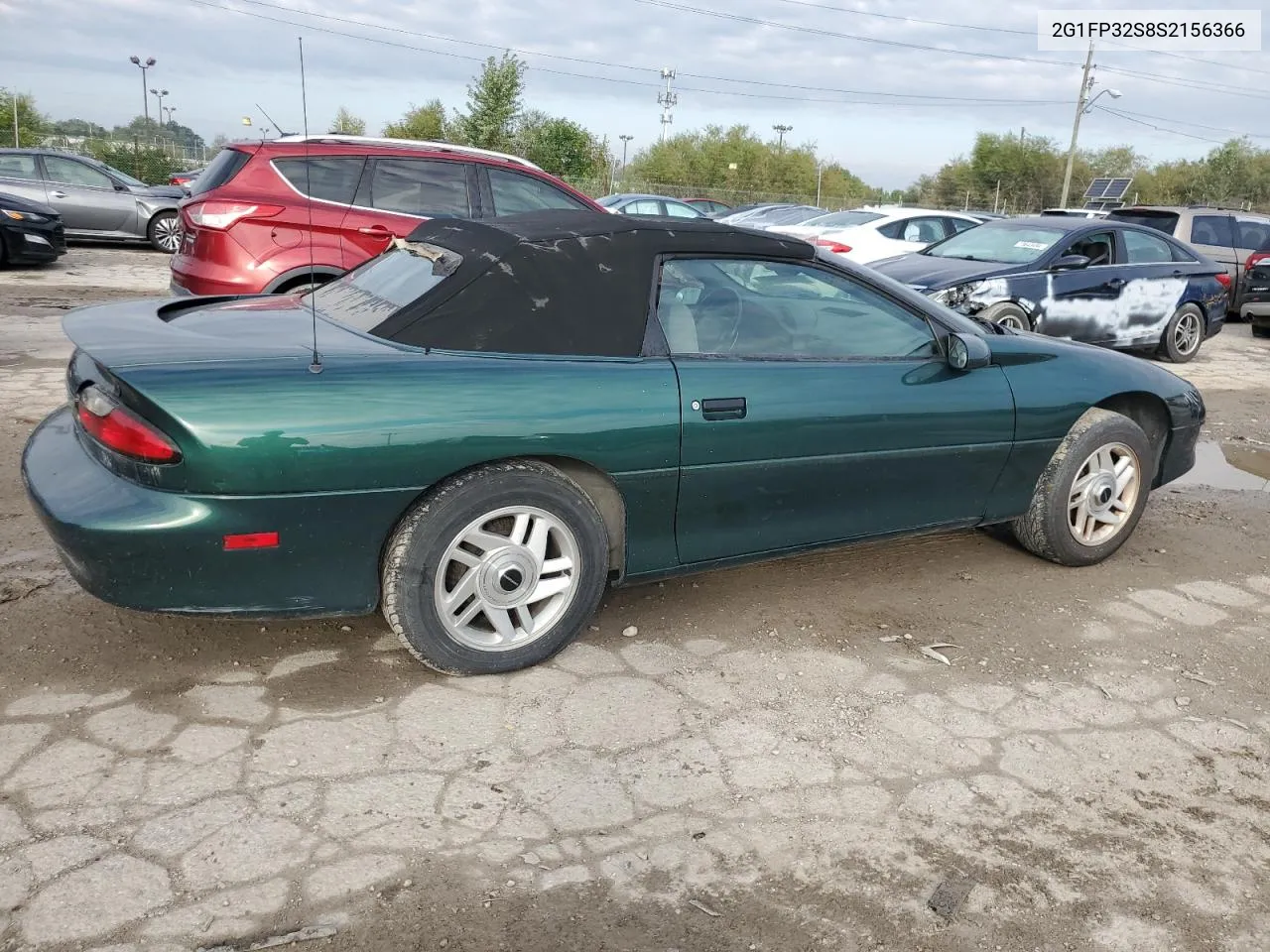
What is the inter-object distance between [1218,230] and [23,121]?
4588cm

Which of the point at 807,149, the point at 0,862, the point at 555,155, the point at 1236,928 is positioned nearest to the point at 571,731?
the point at 0,862

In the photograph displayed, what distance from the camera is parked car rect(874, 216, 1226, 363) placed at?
29.3ft

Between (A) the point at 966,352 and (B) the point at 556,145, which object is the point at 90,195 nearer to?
(A) the point at 966,352

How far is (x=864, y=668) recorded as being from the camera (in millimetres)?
3611

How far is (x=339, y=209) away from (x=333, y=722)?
16.2ft

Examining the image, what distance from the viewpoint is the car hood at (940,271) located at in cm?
896

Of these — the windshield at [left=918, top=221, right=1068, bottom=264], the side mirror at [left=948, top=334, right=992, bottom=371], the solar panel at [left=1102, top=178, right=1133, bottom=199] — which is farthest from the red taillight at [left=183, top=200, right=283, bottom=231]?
the solar panel at [left=1102, top=178, right=1133, bottom=199]

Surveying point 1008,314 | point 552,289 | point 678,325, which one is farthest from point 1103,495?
point 1008,314

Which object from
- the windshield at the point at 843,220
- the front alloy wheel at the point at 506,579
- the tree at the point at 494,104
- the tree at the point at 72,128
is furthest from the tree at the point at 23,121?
the front alloy wheel at the point at 506,579

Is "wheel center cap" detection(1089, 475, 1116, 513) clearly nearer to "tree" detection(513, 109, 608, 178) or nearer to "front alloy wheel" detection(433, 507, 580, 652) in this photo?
"front alloy wheel" detection(433, 507, 580, 652)

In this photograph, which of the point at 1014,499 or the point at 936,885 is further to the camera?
the point at 1014,499

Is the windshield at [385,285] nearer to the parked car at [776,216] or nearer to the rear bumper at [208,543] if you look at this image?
the rear bumper at [208,543]

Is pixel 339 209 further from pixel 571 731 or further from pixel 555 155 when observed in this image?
pixel 555 155

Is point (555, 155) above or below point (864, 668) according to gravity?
above
